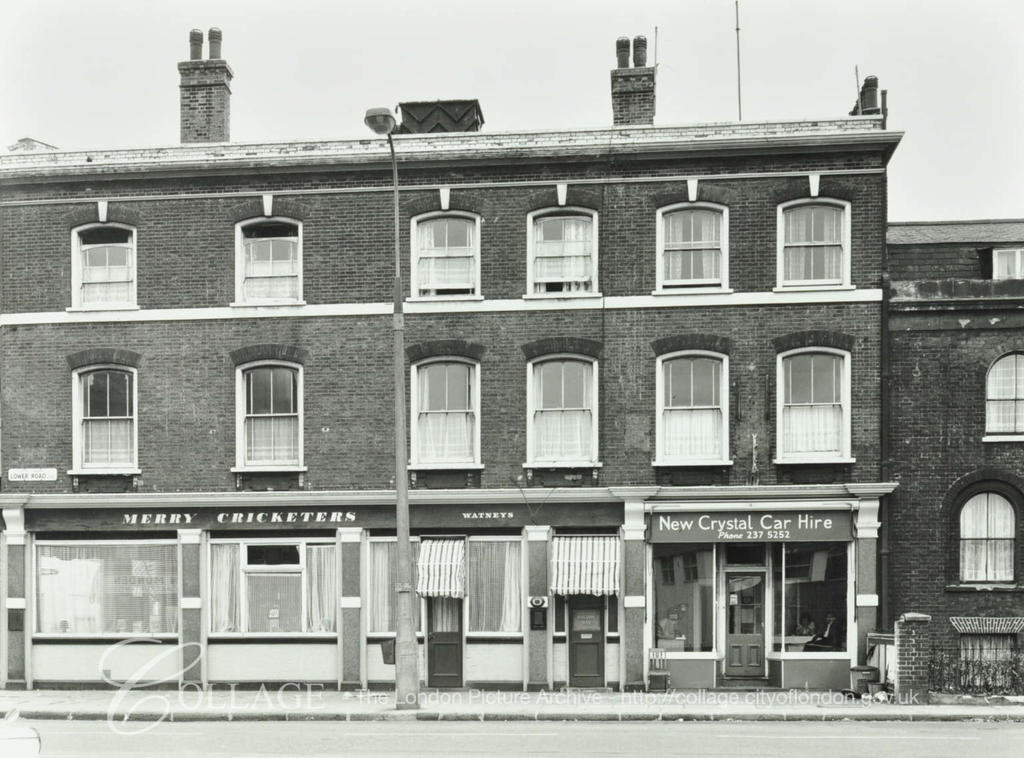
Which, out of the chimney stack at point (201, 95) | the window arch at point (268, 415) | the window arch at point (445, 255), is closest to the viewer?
the window arch at point (445, 255)

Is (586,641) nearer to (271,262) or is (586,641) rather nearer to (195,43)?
(271,262)

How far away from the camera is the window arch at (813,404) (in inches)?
822

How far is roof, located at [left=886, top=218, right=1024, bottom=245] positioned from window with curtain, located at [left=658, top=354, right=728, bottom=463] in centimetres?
496

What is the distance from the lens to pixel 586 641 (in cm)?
2116

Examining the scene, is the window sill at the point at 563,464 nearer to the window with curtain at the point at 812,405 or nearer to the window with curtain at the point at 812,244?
the window with curtain at the point at 812,405

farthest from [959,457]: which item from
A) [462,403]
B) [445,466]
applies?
[445,466]

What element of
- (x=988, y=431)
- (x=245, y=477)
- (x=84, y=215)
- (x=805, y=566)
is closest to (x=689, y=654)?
(x=805, y=566)

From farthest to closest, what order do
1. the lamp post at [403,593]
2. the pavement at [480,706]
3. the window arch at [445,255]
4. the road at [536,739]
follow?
the window arch at [445,255] → the lamp post at [403,593] → the pavement at [480,706] → the road at [536,739]

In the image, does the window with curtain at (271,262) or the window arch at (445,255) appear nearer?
the window arch at (445,255)

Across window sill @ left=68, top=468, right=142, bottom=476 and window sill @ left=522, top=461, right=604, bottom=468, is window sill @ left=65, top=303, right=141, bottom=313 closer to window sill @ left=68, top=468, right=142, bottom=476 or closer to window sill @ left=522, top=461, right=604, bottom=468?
window sill @ left=68, top=468, right=142, bottom=476

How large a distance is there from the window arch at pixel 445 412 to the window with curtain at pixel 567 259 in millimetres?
2107

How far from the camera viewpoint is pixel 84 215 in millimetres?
22172

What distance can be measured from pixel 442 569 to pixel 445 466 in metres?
1.91

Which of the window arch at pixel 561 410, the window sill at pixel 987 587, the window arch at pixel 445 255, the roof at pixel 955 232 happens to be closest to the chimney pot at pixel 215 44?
the window arch at pixel 445 255
